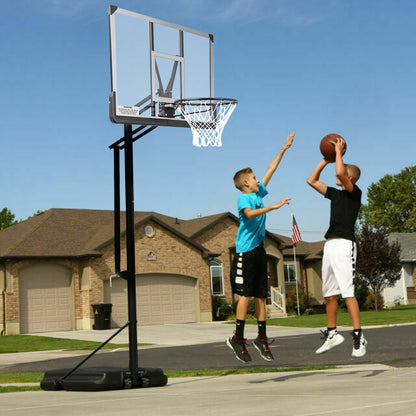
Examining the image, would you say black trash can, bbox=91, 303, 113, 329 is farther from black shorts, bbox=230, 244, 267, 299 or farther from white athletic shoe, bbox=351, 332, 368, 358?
white athletic shoe, bbox=351, 332, 368, 358

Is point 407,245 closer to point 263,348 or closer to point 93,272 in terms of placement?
point 93,272

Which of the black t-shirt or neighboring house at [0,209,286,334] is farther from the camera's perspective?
neighboring house at [0,209,286,334]

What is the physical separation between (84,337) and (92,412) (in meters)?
23.1

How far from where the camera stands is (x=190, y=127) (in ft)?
30.5

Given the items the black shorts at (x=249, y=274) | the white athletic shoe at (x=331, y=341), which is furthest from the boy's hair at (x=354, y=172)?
the white athletic shoe at (x=331, y=341)

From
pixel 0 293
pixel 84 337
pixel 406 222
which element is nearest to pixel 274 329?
pixel 84 337

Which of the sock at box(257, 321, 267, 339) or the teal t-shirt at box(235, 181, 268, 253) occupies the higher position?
the teal t-shirt at box(235, 181, 268, 253)

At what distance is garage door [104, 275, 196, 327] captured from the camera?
34.4 metres

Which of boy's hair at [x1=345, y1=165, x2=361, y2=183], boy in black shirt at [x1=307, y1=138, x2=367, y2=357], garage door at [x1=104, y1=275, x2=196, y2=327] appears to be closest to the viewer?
boy in black shirt at [x1=307, y1=138, x2=367, y2=357]

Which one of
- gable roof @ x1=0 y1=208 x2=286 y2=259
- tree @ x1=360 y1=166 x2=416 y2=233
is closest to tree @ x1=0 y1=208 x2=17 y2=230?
gable roof @ x1=0 y1=208 x2=286 y2=259

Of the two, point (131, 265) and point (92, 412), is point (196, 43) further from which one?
point (92, 412)

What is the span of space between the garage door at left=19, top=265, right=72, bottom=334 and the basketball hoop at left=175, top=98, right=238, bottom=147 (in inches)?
970

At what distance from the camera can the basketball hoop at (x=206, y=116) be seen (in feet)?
31.0

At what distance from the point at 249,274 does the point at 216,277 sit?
32134 millimetres
